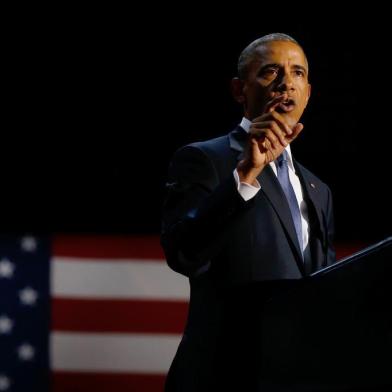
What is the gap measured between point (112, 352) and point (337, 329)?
214 centimetres

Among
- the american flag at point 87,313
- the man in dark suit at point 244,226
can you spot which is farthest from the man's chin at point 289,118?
the american flag at point 87,313

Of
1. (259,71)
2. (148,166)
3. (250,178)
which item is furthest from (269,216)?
(148,166)

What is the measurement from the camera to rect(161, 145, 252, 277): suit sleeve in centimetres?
111

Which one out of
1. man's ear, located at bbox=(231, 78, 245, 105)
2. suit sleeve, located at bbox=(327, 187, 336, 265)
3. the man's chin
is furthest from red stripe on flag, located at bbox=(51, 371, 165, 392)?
the man's chin

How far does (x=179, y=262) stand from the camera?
44.7 inches

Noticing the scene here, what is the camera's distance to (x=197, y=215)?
1.12 m

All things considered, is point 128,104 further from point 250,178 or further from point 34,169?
point 250,178

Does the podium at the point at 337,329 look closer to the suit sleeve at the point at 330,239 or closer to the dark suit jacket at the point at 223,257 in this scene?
the dark suit jacket at the point at 223,257

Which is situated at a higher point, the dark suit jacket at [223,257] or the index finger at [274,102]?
the index finger at [274,102]

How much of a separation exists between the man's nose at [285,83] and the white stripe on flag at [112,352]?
1.91 metres

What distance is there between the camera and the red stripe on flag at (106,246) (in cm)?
303

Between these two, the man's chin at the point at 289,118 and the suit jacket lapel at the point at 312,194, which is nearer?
the man's chin at the point at 289,118

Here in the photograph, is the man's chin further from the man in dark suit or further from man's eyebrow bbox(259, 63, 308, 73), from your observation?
man's eyebrow bbox(259, 63, 308, 73)

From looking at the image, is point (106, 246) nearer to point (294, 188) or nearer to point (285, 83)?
point (294, 188)
